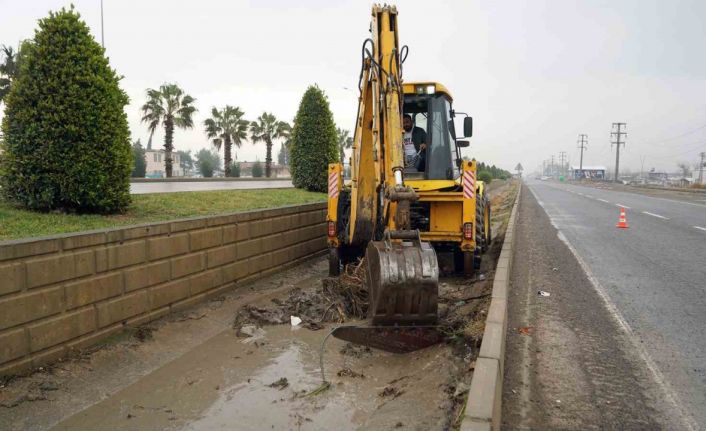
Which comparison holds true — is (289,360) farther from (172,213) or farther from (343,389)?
(172,213)

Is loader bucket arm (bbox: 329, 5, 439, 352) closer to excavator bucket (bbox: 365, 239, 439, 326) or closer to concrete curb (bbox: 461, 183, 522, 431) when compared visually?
excavator bucket (bbox: 365, 239, 439, 326)

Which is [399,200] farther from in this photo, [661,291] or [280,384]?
[661,291]

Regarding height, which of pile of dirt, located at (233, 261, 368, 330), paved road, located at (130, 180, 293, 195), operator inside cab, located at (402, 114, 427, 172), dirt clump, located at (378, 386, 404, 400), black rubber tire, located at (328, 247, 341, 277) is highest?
operator inside cab, located at (402, 114, 427, 172)

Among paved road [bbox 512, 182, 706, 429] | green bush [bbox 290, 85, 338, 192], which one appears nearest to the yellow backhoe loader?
paved road [bbox 512, 182, 706, 429]

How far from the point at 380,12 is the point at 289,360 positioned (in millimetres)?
4337

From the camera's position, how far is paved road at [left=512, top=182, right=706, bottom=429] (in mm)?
4590

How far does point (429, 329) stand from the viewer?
215 inches

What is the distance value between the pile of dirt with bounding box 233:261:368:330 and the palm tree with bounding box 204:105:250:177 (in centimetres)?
4320

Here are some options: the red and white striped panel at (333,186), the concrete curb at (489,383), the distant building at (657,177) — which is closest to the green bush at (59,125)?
the red and white striped panel at (333,186)

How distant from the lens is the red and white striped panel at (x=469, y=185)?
27.7ft

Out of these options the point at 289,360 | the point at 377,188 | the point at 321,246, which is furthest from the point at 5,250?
the point at 321,246

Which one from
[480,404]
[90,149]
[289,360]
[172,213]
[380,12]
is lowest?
[289,360]

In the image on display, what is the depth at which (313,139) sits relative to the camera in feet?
56.7

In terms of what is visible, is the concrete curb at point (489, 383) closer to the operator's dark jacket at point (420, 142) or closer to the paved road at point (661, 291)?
the paved road at point (661, 291)
